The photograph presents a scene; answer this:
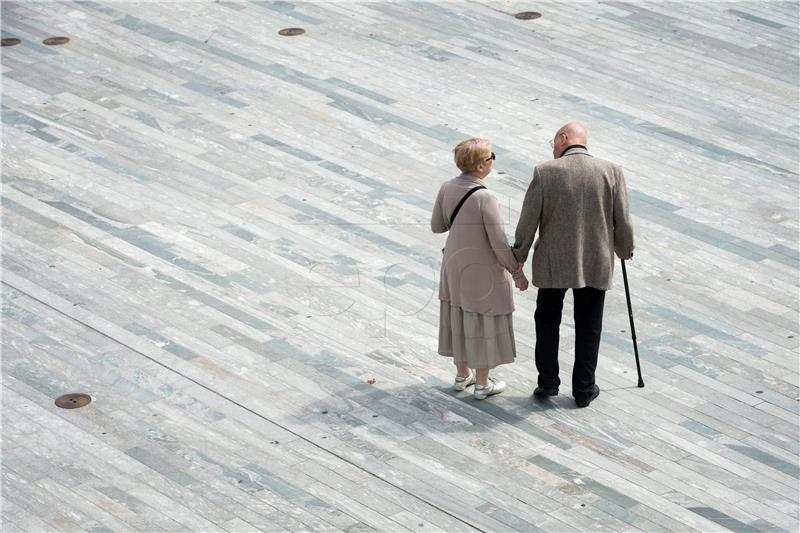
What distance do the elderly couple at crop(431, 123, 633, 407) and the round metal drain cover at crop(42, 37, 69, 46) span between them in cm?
651

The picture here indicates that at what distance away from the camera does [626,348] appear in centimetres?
830

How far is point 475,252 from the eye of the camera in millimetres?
7371

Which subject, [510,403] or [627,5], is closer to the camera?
[510,403]

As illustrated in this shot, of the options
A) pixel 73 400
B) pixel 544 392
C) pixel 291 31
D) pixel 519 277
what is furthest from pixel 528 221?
pixel 291 31

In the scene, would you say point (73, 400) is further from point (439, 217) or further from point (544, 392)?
point (544, 392)

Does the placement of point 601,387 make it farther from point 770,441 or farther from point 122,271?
point 122,271

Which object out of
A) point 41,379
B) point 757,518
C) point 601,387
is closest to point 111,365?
point 41,379

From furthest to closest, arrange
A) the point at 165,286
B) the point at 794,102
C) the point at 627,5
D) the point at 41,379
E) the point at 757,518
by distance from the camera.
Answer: the point at 627,5 < the point at 794,102 < the point at 165,286 < the point at 41,379 < the point at 757,518

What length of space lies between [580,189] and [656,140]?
398 cm

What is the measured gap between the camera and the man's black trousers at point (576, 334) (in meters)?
7.53

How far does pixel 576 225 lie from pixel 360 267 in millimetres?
2222

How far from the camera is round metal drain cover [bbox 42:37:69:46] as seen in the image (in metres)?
12.8

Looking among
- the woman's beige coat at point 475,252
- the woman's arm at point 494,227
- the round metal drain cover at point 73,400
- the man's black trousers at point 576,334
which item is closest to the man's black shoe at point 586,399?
the man's black trousers at point 576,334

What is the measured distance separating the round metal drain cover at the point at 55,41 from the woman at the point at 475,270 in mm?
6465
